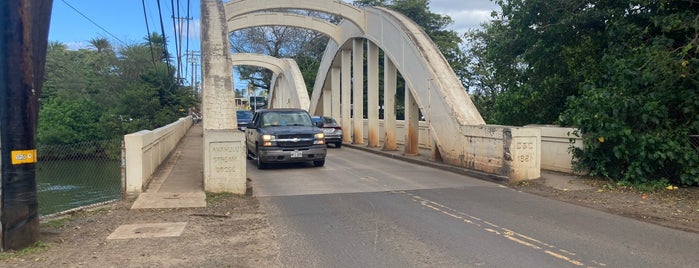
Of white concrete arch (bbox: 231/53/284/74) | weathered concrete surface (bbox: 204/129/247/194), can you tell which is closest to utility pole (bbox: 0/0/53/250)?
weathered concrete surface (bbox: 204/129/247/194)

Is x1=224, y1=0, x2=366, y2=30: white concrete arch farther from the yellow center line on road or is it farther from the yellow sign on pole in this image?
the yellow sign on pole

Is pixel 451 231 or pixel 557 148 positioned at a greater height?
pixel 557 148

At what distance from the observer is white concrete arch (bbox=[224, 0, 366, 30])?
70.7 feet

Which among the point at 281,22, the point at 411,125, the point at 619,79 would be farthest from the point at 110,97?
the point at 619,79

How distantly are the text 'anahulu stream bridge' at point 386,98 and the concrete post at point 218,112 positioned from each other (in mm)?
19

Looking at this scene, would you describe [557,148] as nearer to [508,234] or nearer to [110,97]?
[508,234]

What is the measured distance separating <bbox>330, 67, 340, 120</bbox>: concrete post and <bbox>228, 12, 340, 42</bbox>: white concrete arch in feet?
10.6

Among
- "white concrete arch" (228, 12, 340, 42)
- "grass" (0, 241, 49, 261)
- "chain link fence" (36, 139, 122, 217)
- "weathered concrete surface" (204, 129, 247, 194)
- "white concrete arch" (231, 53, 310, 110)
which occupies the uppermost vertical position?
"white concrete arch" (228, 12, 340, 42)

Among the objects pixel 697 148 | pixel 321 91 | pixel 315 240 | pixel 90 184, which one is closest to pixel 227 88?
pixel 315 240

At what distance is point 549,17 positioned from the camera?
14625mm

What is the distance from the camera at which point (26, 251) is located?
577 centimetres

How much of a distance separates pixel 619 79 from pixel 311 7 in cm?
1364

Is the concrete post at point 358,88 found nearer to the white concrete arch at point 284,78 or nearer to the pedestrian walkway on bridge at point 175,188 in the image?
the white concrete arch at point 284,78

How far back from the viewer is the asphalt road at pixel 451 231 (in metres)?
A: 5.59
